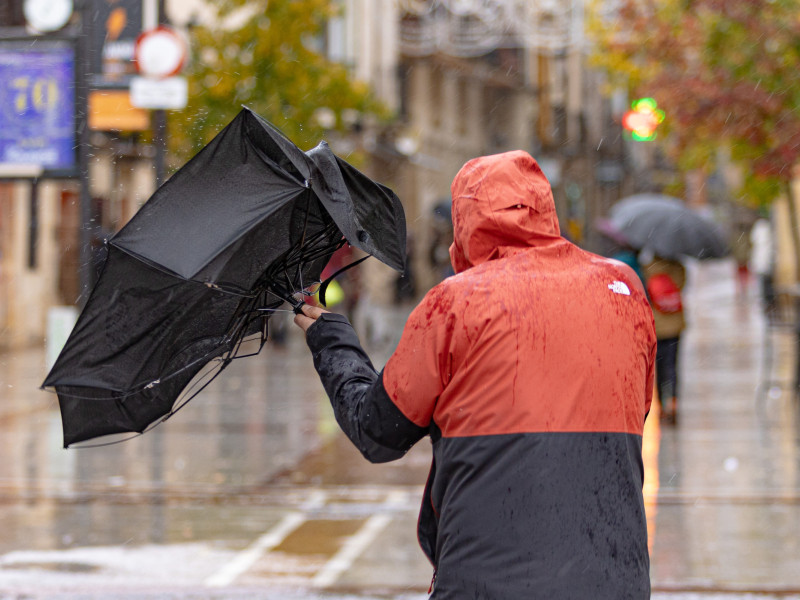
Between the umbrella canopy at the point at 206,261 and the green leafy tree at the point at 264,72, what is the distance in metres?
16.3

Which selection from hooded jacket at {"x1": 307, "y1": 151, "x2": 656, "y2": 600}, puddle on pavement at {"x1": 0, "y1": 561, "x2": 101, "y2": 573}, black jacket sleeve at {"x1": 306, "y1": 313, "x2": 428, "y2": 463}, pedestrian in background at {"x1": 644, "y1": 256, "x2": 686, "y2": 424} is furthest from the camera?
pedestrian in background at {"x1": 644, "y1": 256, "x2": 686, "y2": 424}

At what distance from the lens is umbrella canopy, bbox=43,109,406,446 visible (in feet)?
10.7

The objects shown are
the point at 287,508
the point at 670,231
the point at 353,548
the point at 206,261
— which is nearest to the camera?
the point at 206,261

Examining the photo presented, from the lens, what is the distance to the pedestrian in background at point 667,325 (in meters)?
11.9

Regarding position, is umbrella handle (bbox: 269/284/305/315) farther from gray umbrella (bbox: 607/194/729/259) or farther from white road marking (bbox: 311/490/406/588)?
gray umbrella (bbox: 607/194/729/259)

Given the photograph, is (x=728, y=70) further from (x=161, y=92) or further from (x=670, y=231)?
(x=161, y=92)

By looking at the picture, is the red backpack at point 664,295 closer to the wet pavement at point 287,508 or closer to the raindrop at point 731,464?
the wet pavement at point 287,508

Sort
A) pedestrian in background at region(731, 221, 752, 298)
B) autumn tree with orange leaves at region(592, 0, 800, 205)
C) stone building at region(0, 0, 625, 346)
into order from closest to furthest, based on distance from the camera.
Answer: autumn tree with orange leaves at region(592, 0, 800, 205)
stone building at region(0, 0, 625, 346)
pedestrian in background at region(731, 221, 752, 298)

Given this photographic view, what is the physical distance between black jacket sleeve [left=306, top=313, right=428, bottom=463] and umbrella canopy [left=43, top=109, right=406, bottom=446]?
22cm

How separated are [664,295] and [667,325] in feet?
0.95

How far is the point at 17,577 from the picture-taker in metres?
6.62

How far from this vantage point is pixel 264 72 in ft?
70.0

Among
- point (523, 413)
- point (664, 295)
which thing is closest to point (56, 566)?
point (523, 413)

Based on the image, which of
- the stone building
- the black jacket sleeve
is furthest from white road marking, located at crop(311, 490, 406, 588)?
the black jacket sleeve
